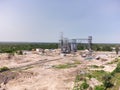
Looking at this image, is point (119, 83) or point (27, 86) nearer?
point (119, 83)

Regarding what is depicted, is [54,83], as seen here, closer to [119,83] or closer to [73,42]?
[119,83]

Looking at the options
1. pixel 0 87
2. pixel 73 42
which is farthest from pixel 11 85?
pixel 73 42

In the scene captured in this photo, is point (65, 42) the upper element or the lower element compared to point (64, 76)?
upper

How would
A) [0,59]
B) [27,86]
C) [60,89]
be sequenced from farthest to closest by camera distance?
[0,59], [27,86], [60,89]

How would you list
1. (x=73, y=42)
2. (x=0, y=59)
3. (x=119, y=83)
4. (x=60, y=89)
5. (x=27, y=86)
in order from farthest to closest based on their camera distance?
1. (x=73, y=42)
2. (x=0, y=59)
3. (x=27, y=86)
4. (x=60, y=89)
5. (x=119, y=83)

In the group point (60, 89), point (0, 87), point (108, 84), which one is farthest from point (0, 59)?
point (108, 84)

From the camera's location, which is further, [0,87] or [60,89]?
[0,87]

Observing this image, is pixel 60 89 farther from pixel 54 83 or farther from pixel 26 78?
pixel 26 78

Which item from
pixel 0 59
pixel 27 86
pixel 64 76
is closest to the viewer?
pixel 27 86

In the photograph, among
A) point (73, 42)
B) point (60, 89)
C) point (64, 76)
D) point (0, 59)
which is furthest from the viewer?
point (73, 42)
